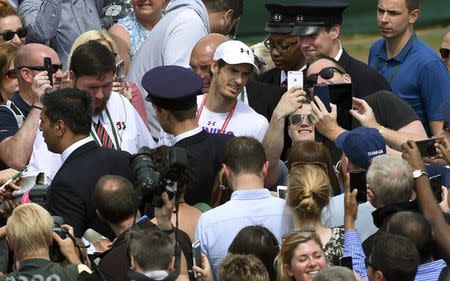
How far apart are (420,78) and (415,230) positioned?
3572mm

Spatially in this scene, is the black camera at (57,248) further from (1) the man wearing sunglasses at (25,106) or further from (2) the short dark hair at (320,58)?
(2) the short dark hair at (320,58)

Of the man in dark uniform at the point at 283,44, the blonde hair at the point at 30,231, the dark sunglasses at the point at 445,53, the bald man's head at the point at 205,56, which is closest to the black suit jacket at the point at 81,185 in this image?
the blonde hair at the point at 30,231

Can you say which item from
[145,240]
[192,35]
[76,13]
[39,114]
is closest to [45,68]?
[39,114]

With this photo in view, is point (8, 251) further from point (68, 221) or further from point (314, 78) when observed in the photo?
point (314, 78)

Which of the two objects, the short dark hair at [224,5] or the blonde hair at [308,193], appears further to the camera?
the short dark hair at [224,5]

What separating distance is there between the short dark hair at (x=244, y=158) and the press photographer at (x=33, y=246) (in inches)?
45.8

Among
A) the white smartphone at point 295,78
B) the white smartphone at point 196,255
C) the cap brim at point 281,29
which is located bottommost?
the white smartphone at point 196,255

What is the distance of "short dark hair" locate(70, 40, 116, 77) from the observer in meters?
9.02

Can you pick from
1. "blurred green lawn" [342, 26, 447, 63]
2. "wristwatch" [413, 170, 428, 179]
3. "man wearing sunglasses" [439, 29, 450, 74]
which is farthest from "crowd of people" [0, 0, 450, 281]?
"blurred green lawn" [342, 26, 447, 63]

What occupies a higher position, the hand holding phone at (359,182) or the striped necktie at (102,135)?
the hand holding phone at (359,182)

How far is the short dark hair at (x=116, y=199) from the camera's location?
7820 mm

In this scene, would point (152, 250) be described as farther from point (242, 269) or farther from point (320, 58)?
point (320, 58)

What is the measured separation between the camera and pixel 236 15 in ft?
36.6

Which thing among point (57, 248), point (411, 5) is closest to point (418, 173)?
point (57, 248)
